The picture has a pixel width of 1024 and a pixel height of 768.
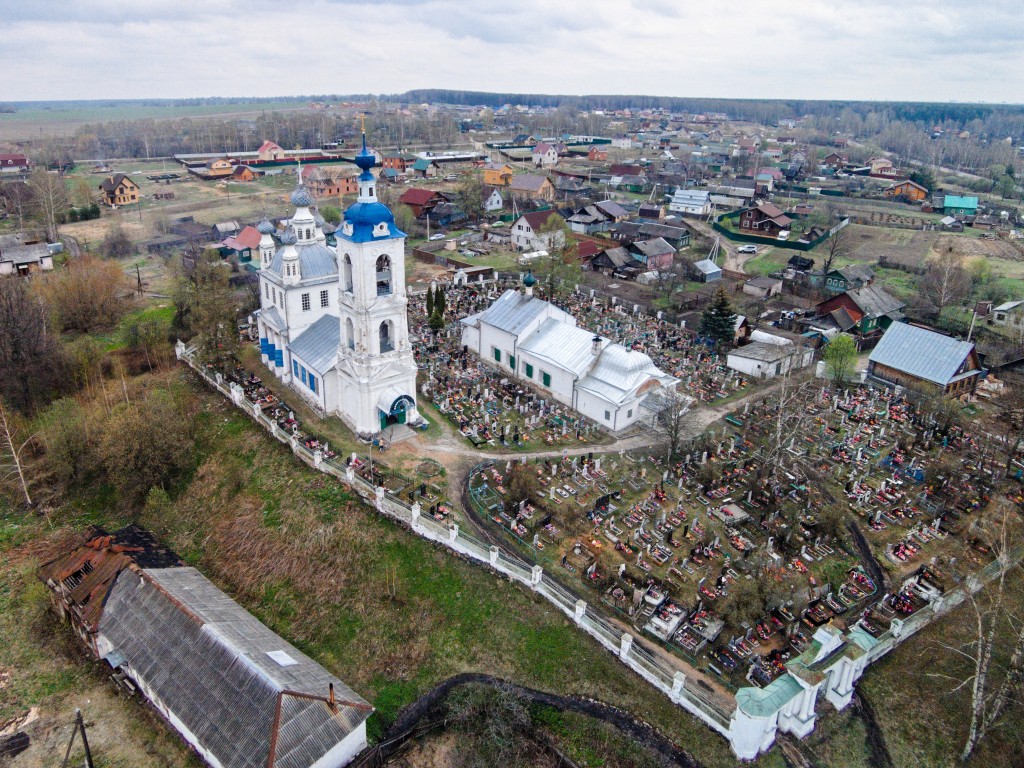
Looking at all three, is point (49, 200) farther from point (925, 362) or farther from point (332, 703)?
point (925, 362)

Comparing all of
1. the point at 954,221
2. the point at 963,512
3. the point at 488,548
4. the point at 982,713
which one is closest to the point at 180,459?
the point at 488,548

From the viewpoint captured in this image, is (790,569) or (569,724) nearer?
(569,724)

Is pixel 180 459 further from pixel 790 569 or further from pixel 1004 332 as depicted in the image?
pixel 1004 332

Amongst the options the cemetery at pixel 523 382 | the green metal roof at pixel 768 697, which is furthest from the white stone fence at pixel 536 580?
the cemetery at pixel 523 382

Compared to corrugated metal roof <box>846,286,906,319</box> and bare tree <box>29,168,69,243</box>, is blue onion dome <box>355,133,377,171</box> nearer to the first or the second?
corrugated metal roof <box>846,286,906,319</box>

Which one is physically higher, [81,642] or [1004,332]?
[1004,332]

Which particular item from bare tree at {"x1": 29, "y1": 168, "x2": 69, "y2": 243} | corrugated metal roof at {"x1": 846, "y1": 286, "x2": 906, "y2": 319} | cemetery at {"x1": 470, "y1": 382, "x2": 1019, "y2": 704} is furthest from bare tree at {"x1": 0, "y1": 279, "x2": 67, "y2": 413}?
corrugated metal roof at {"x1": 846, "y1": 286, "x2": 906, "y2": 319}

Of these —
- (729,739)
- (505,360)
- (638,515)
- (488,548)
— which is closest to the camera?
(729,739)
